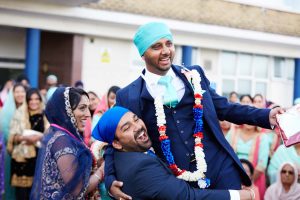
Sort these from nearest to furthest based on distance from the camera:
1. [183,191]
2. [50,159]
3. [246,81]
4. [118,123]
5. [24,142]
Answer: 1. [183,191]
2. [118,123]
3. [50,159]
4. [24,142]
5. [246,81]

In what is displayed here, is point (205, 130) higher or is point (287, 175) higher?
point (205, 130)

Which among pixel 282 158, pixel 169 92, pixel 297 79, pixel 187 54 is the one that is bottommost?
pixel 282 158

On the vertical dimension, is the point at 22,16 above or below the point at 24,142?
above

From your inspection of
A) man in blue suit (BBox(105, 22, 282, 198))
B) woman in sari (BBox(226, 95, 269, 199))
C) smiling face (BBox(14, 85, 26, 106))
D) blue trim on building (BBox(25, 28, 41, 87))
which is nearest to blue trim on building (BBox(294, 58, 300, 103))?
blue trim on building (BBox(25, 28, 41, 87))

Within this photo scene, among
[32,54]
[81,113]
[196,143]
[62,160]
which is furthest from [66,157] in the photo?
[32,54]

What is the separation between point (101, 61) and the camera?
13.1 meters

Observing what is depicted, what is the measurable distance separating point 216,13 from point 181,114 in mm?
12591

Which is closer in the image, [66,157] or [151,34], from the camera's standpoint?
[151,34]

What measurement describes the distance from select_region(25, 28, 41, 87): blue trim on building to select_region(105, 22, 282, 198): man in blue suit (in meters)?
9.15

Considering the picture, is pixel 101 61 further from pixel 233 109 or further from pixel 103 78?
pixel 233 109

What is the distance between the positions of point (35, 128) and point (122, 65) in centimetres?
749

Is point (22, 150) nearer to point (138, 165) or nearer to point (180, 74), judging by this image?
point (180, 74)

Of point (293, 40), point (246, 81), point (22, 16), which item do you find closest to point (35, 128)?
point (22, 16)

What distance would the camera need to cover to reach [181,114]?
284 centimetres
